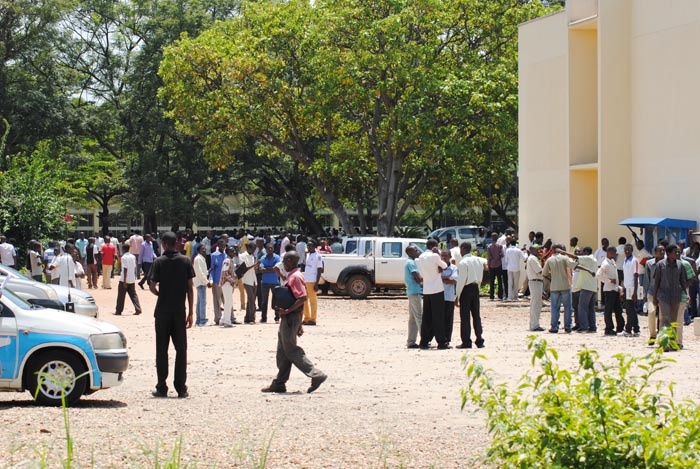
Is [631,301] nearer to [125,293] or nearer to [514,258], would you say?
[514,258]

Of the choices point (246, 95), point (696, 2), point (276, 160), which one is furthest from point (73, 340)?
point (276, 160)

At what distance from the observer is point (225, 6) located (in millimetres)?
52844

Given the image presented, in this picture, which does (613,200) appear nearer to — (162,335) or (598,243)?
(598,243)

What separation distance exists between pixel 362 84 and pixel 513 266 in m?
11.4

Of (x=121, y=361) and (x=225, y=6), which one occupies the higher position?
(x=225, y=6)

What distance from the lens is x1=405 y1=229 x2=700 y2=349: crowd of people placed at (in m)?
16.7

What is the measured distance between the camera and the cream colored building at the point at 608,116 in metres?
25.8

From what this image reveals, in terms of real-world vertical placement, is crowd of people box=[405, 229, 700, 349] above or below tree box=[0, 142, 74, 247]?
below

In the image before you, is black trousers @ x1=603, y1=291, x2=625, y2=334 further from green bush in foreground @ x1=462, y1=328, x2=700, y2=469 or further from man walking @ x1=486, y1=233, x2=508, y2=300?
green bush in foreground @ x1=462, y1=328, x2=700, y2=469

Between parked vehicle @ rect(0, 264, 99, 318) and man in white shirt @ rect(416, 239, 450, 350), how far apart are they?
5.99 meters

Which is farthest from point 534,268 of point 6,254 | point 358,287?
point 6,254

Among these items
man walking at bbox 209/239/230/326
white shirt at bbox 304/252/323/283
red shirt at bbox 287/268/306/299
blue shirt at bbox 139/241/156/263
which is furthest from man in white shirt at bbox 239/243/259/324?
red shirt at bbox 287/268/306/299

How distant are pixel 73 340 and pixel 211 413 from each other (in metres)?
1.70

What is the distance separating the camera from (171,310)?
12258 mm
